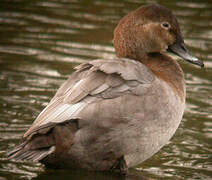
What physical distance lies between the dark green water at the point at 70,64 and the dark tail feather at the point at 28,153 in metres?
0.42

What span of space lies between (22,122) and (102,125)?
5.91ft

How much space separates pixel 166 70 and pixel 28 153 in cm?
169

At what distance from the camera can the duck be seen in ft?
15.9

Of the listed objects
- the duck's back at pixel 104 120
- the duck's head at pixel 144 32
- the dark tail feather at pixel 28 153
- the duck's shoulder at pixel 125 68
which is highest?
the duck's head at pixel 144 32

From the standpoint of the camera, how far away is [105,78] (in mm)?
4977

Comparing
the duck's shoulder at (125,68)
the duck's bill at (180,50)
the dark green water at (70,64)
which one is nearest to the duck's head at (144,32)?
the duck's bill at (180,50)

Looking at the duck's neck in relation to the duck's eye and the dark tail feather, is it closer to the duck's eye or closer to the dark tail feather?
the duck's eye

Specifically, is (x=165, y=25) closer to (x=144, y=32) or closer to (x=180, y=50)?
(x=144, y=32)

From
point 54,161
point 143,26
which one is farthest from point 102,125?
point 143,26

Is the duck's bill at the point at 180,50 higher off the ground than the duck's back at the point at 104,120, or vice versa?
the duck's bill at the point at 180,50

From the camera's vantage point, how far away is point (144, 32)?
5.59m

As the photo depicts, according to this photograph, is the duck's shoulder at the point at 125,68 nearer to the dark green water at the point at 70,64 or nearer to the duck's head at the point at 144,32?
the duck's head at the point at 144,32

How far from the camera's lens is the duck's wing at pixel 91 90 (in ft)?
15.7

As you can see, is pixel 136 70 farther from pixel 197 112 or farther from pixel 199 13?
pixel 199 13
